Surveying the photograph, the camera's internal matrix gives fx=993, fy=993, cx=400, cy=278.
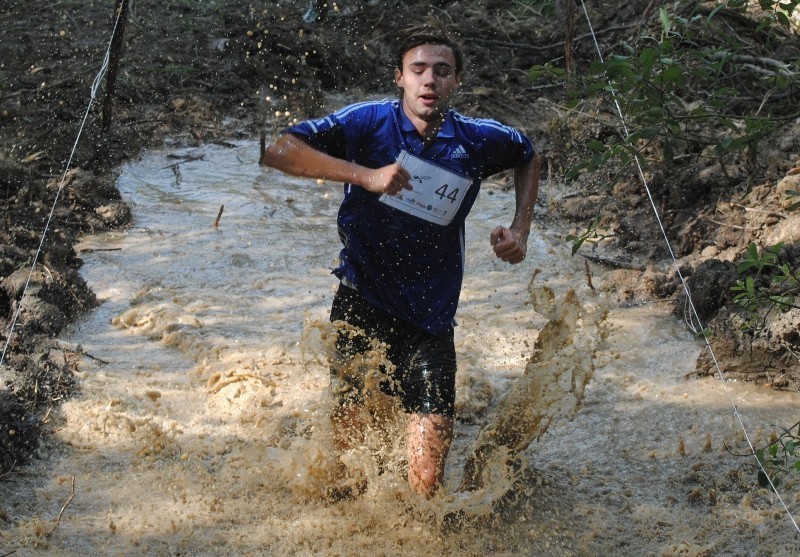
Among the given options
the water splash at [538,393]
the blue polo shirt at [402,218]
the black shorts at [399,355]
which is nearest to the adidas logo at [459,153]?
the blue polo shirt at [402,218]

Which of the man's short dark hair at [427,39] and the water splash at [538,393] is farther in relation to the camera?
the water splash at [538,393]

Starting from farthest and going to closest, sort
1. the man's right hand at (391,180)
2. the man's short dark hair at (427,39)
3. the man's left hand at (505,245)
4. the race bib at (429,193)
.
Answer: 1. the man's short dark hair at (427,39)
2. the race bib at (429,193)
3. the man's left hand at (505,245)
4. the man's right hand at (391,180)

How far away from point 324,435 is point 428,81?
4.60ft

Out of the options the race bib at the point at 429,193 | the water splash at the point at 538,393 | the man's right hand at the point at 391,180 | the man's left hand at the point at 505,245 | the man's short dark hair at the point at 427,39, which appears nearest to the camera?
the man's right hand at the point at 391,180

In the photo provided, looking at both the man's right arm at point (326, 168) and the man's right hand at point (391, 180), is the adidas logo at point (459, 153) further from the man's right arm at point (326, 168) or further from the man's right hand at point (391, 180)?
the man's right hand at point (391, 180)

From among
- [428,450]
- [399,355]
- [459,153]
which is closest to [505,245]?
[459,153]

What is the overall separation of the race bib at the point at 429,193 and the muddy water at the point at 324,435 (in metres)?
0.65

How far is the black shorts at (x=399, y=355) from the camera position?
142 inches

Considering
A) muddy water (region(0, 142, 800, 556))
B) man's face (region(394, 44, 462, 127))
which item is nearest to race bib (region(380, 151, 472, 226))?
man's face (region(394, 44, 462, 127))

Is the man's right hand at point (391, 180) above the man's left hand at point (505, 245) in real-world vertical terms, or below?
above

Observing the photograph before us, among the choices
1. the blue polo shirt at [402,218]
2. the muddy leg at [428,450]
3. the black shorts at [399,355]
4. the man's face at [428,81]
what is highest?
the man's face at [428,81]

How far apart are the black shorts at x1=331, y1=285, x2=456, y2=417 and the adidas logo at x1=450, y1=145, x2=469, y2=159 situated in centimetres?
61

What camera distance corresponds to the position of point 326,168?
128 inches

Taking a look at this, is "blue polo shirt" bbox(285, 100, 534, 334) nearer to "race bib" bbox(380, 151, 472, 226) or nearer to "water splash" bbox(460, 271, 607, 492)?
"race bib" bbox(380, 151, 472, 226)
